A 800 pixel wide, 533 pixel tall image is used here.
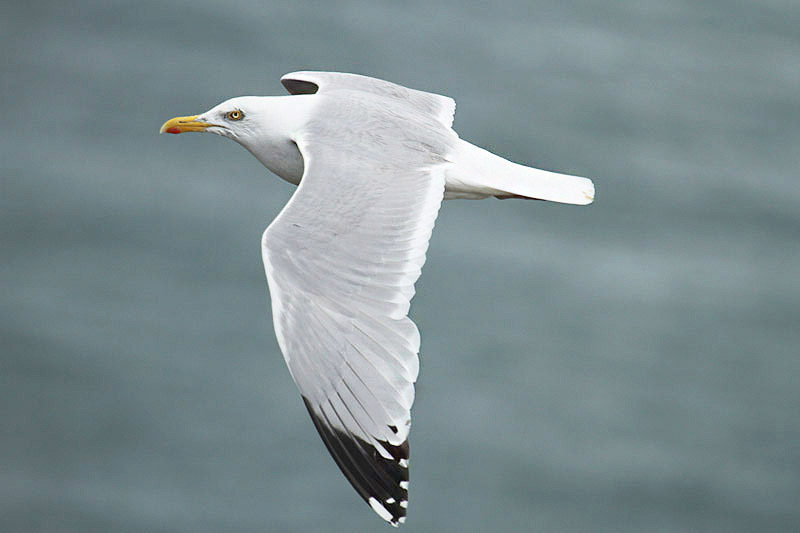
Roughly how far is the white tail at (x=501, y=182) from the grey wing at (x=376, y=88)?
305 mm

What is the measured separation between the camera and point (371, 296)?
359 cm

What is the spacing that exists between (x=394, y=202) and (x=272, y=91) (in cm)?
454

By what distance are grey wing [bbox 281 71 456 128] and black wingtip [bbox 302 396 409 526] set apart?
4.95 ft

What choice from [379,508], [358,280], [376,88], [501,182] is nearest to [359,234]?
[358,280]

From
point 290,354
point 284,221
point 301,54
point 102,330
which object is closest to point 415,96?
point 284,221

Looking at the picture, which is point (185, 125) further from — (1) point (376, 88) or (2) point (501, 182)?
(2) point (501, 182)

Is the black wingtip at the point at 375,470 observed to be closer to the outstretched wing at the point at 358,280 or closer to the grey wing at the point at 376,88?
the outstretched wing at the point at 358,280

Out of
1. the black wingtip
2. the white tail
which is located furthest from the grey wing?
the black wingtip

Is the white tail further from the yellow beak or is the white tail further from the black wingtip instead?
the black wingtip

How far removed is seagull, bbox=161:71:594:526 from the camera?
11.2 feet

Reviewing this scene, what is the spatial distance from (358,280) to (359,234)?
0.57 feet

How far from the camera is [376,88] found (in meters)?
4.59

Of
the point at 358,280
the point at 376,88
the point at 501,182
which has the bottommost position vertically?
the point at 358,280

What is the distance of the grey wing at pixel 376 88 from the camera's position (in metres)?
4.56
